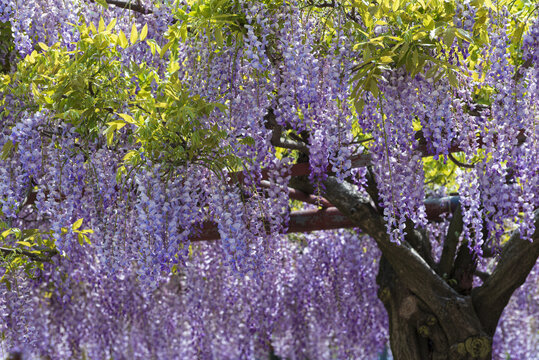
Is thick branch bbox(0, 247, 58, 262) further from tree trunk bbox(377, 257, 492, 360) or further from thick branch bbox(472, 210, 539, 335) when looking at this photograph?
thick branch bbox(472, 210, 539, 335)

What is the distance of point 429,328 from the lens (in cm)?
629

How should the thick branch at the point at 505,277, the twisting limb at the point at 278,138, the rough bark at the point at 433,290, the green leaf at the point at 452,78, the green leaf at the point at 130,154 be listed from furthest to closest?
the rough bark at the point at 433,290
the thick branch at the point at 505,277
the twisting limb at the point at 278,138
the green leaf at the point at 130,154
the green leaf at the point at 452,78

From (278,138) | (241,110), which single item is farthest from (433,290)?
(241,110)

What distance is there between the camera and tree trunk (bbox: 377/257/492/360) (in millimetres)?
6062

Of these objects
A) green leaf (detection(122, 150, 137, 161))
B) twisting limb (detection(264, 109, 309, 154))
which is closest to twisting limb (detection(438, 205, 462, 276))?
twisting limb (detection(264, 109, 309, 154))

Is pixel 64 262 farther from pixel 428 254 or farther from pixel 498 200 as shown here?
pixel 498 200

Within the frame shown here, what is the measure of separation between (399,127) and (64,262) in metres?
4.12

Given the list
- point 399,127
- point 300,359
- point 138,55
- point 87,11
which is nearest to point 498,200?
point 399,127

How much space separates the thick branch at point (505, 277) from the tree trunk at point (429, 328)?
10 centimetres

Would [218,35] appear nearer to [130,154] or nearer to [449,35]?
[130,154]

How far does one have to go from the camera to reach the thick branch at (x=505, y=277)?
230 inches

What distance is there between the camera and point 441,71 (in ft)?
13.3

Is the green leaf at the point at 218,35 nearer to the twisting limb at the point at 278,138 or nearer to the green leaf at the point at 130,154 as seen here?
the green leaf at the point at 130,154

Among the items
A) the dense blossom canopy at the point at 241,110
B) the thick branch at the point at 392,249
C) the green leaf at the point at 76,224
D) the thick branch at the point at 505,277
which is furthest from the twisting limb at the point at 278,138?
the thick branch at the point at 505,277
